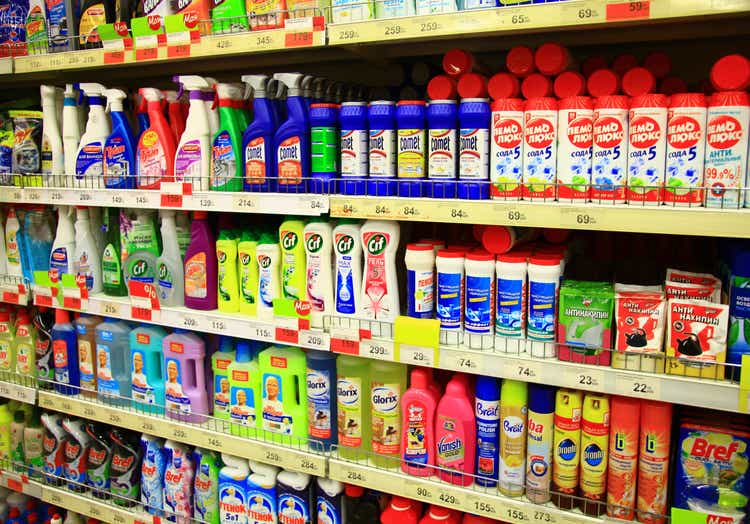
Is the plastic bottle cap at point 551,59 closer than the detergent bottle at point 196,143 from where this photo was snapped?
Yes

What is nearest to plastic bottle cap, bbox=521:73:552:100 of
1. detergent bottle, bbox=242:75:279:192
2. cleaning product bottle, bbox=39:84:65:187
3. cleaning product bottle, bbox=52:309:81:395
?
detergent bottle, bbox=242:75:279:192

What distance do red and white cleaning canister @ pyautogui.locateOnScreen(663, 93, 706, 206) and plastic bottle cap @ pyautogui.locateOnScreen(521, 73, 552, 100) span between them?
0.93 ft

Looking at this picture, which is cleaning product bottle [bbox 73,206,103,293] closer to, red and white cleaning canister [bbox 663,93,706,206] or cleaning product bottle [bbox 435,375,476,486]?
cleaning product bottle [bbox 435,375,476,486]

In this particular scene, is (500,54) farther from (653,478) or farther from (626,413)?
(653,478)

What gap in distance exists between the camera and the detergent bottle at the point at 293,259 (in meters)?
1.87

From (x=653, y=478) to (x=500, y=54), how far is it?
1378mm

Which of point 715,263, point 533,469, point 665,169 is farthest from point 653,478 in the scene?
point 665,169

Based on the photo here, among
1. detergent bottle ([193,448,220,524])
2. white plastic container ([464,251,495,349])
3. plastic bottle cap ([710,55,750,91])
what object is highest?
plastic bottle cap ([710,55,750,91])

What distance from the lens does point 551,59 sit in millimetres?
1487

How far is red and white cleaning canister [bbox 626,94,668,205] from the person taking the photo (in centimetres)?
139

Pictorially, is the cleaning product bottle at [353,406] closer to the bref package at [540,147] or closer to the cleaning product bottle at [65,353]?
the bref package at [540,147]

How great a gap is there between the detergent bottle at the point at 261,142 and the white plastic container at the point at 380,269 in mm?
367

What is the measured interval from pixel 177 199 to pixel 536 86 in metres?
1.15

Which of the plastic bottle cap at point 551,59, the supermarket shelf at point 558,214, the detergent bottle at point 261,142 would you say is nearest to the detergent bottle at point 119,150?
the detergent bottle at point 261,142
